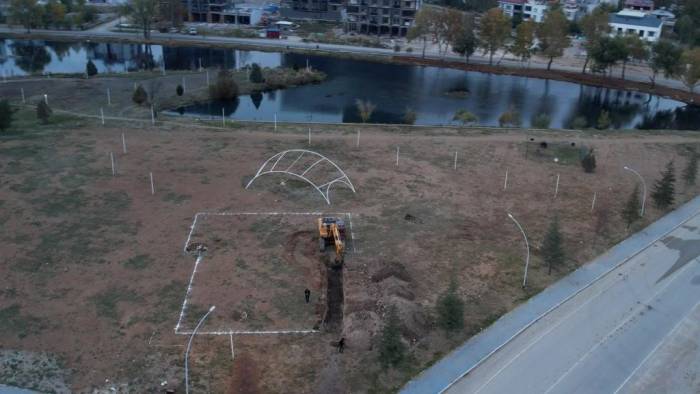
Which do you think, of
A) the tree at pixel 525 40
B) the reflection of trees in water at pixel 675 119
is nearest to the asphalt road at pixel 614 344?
the reflection of trees in water at pixel 675 119

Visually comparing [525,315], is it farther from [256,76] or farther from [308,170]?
[256,76]

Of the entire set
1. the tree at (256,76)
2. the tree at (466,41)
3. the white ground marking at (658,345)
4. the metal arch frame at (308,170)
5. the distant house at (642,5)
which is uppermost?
the distant house at (642,5)

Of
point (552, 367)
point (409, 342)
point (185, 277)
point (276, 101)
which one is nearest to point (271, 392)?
point (409, 342)

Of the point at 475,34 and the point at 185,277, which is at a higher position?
the point at 475,34

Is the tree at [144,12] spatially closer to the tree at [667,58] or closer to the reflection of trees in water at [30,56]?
the reflection of trees in water at [30,56]

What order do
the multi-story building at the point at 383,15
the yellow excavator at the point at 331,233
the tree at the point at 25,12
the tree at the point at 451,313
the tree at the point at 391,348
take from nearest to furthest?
the tree at the point at 391,348
the tree at the point at 451,313
the yellow excavator at the point at 331,233
the tree at the point at 25,12
the multi-story building at the point at 383,15

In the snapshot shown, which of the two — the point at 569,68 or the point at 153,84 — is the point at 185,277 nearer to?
the point at 153,84

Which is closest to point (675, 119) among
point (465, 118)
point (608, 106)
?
point (608, 106)
